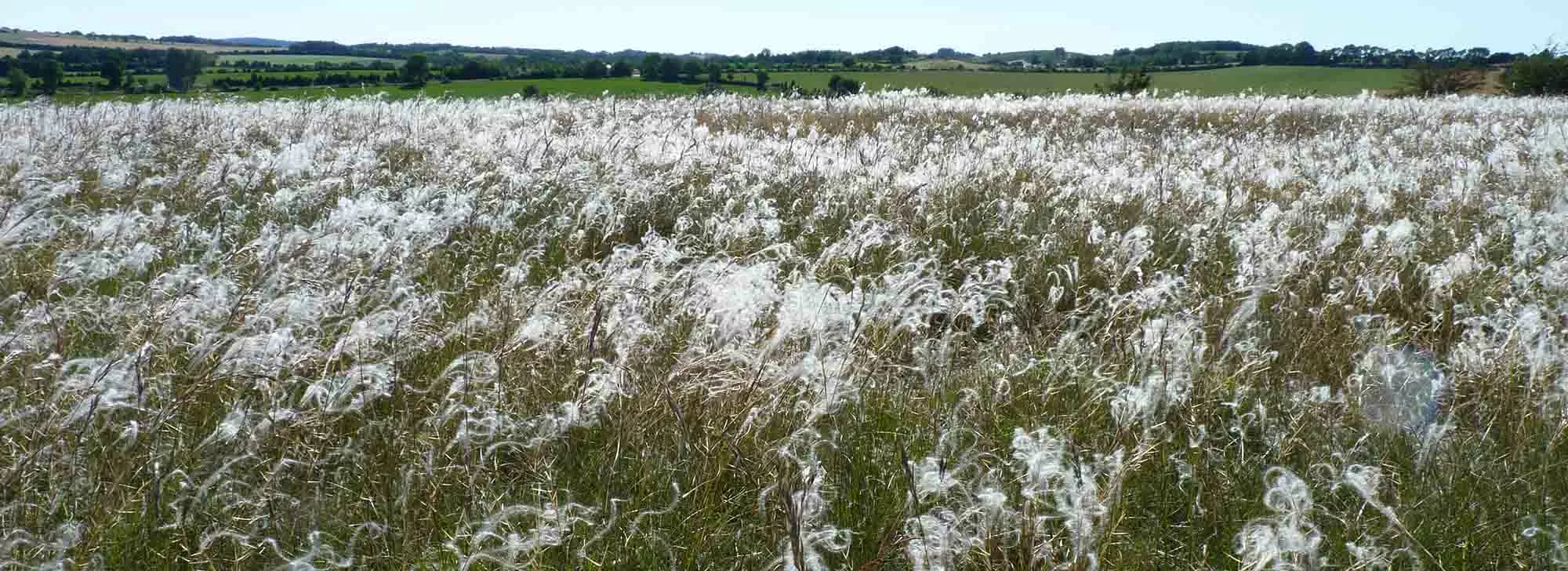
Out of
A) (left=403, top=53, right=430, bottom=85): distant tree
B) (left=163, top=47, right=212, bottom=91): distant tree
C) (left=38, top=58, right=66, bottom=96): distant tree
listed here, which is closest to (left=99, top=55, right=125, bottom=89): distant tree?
(left=38, top=58, right=66, bottom=96): distant tree

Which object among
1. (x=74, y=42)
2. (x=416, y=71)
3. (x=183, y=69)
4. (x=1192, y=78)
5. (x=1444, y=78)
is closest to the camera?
(x=183, y=69)

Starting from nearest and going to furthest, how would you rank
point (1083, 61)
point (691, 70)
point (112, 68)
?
point (112, 68) → point (691, 70) → point (1083, 61)

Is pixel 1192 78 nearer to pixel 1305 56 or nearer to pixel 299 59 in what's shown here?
pixel 1305 56

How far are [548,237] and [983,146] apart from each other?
5078 millimetres

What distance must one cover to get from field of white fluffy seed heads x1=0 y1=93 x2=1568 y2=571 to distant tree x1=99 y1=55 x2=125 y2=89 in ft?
64.0

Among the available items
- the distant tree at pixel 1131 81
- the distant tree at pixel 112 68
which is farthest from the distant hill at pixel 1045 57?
the distant tree at pixel 112 68

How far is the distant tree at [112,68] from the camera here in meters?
20.8

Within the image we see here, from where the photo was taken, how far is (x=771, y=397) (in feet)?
8.00

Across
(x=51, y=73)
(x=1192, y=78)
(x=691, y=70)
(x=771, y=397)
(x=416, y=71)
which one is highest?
(x=1192, y=78)

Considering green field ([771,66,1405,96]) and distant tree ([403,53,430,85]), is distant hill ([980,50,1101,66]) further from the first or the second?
distant tree ([403,53,430,85])

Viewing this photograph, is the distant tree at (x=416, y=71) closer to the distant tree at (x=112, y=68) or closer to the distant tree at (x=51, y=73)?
the distant tree at (x=112, y=68)

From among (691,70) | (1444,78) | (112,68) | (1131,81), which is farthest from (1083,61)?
(112,68)

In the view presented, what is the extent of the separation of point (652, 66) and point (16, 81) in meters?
21.6

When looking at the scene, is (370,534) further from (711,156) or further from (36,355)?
(711,156)
